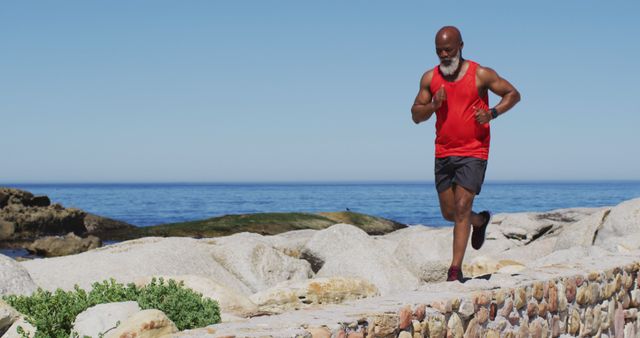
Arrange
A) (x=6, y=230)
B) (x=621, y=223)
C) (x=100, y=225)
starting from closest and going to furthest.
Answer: (x=621, y=223), (x=6, y=230), (x=100, y=225)

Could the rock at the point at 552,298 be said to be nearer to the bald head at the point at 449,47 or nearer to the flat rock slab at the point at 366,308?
the flat rock slab at the point at 366,308

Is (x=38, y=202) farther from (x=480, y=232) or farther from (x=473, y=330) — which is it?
(x=473, y=330)

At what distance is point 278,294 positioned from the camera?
1071cm

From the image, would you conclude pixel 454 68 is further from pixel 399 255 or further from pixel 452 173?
pixel 399 255

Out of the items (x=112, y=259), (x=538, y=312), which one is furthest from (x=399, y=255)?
(x=538, y=312)

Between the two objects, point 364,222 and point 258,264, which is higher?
point 258,264

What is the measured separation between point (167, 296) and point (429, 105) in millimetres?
3027

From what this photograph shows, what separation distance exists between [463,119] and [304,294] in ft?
13.0

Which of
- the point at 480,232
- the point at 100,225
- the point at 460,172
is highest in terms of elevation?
the point at 460,172

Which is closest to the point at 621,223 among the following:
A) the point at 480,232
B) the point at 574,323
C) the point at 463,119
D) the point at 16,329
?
the point at 574,323

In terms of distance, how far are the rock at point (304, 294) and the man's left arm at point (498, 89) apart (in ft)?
13.1

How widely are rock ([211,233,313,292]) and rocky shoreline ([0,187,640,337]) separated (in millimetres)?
19

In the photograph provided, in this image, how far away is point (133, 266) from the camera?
13445mm

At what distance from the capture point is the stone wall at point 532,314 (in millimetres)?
6180
